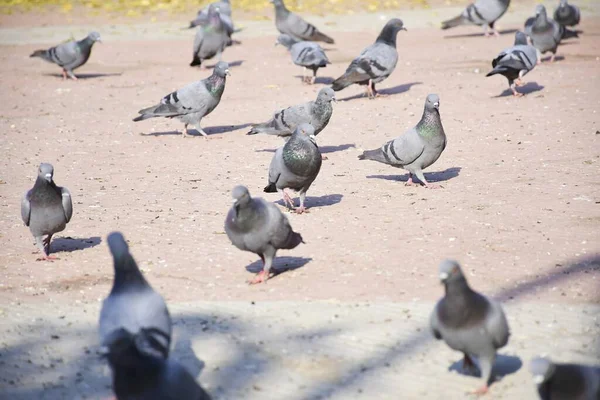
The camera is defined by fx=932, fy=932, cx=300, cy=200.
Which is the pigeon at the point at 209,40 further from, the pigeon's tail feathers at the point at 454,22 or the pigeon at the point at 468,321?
the pigeon at the point at 468,321

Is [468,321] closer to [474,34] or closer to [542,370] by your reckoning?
[542,370]

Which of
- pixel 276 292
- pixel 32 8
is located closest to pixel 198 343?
pixel 276 292

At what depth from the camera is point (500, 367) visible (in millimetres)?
4809

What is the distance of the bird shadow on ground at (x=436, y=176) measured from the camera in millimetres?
9203

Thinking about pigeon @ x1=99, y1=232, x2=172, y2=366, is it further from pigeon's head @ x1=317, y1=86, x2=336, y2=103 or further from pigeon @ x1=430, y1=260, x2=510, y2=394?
pigeon's head @ x1=317, y1=86, x2=336, y2=103

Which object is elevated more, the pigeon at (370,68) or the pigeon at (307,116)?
the pigeon at (307,116)

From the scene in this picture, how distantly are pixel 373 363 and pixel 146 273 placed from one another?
2.27 m

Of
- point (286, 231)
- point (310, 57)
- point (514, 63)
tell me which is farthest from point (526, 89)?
point (286, 231)

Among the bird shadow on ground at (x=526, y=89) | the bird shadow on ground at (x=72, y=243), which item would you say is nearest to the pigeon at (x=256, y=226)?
the bird shadow on ground at (x=72, y=243)

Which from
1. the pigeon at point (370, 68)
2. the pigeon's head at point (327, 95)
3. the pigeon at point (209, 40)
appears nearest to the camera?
the pigeon's head at point (327, 95)

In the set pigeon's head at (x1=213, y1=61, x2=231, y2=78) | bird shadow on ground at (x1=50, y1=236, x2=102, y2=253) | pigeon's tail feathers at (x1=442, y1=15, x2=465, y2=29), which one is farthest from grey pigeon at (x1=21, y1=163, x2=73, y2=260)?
pigeon's tail feathers at (x1=442, y1=15, x2=465, y2=29)

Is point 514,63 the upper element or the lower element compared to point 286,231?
lower

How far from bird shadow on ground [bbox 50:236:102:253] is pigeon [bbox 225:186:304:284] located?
1761 millimetres

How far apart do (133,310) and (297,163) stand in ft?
→ 11.5
